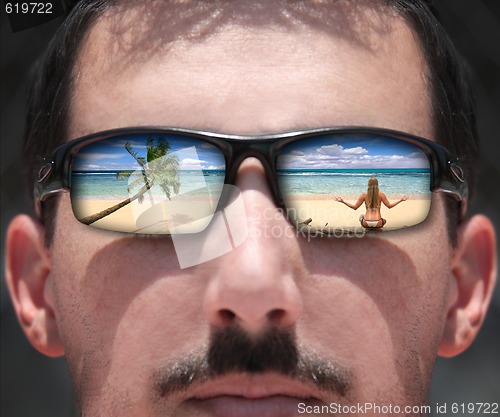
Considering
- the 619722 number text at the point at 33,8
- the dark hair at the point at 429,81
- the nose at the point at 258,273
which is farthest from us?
the 619722 number text at the point at 33,8

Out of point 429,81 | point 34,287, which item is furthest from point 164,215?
point 429,81

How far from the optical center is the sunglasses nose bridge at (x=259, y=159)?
2.94ft

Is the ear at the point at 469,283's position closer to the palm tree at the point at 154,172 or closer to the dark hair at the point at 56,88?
the palm tree at the point at 154,172

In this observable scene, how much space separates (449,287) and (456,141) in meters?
0.28

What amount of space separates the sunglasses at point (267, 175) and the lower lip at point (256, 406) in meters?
0.24

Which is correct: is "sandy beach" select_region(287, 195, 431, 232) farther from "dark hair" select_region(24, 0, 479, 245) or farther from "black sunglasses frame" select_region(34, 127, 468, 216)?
"dark hair" select_region(24, 0, 479, 245)

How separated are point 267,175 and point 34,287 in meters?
0.54

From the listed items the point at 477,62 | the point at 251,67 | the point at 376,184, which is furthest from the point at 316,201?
the point at 477,62

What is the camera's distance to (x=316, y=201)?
3.00ft

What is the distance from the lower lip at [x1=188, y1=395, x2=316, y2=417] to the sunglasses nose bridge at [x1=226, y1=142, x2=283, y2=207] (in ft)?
0.91

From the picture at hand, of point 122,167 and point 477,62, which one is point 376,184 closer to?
point 122,167

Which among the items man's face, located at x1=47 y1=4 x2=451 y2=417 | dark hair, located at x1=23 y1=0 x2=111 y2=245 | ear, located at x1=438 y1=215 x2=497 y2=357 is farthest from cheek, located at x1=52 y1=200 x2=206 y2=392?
ear, located at x1=438 y1=215 x2=497 y2=357

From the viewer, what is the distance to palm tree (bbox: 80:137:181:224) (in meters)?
0.91

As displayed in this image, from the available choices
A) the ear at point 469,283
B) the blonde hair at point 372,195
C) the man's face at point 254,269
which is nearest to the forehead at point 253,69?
the man's face at point 254,269
